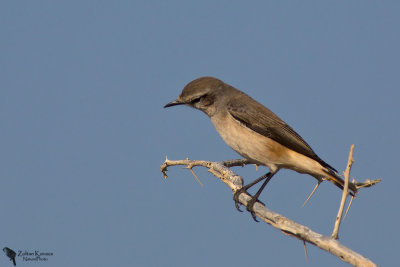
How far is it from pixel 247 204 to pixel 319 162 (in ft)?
5.25

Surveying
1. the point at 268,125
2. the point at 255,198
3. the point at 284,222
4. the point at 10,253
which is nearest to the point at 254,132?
the point at 268,125

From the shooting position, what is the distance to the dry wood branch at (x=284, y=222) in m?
4.07

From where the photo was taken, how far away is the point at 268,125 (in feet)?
29.4

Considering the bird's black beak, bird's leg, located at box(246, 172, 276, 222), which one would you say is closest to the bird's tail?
bird's leg, located at box(246, 172, 276, 222)

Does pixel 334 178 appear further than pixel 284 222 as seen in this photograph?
Yes

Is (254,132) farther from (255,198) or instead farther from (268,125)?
(255,198)

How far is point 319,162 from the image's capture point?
844cm

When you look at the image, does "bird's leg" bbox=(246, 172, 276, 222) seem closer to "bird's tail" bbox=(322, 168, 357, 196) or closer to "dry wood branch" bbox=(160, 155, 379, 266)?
"dry wood branch" bbox=(160, 155, 379, 266)

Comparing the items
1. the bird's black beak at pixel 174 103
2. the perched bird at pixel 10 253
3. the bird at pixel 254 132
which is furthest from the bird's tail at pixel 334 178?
the perched bird at pixel 10 253

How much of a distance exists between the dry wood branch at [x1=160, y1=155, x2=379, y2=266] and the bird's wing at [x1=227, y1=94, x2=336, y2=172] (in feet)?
2.84

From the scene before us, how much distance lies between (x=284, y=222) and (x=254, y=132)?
12.0 feet

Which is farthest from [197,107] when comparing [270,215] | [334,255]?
[334,255]

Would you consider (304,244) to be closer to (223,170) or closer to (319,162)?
(223,170)

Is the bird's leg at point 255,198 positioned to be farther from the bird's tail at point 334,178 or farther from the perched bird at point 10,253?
the perched bird at point 10,253
